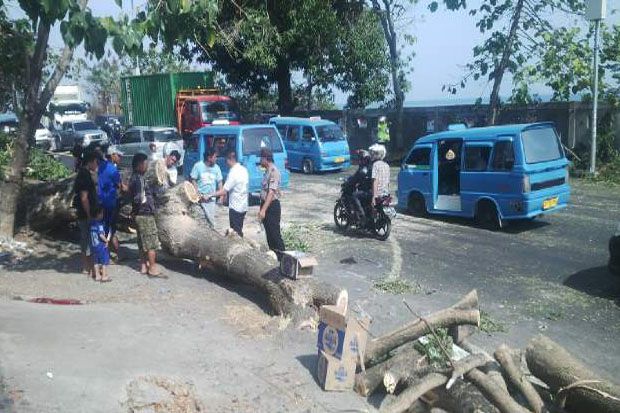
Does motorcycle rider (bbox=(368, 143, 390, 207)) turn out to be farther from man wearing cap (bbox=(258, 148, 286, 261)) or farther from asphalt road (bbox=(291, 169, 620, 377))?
man wearing cap (bbox=(258, 148, 286, 261))

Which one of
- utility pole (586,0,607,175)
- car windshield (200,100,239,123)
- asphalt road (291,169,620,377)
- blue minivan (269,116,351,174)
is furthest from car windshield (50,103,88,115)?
utility pole (586,0,607,175)

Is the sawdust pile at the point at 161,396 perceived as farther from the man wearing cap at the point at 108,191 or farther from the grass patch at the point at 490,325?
the man wearing cap at the point at 108,191

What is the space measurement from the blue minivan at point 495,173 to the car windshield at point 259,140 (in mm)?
4469

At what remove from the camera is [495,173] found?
12070 millimetres

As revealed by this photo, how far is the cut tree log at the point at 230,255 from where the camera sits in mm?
7199

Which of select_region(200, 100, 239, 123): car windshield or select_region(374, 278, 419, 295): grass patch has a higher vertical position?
select_region(200, 100, 239, 123): car windshield

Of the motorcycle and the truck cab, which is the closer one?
the motorcycle

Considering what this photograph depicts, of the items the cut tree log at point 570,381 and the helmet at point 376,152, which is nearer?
the cut tree log at point 570,381

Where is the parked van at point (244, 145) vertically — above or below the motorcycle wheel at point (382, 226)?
above

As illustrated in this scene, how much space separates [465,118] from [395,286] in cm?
1667

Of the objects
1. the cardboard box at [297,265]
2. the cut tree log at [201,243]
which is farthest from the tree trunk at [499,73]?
the cardboard box at [297,265]

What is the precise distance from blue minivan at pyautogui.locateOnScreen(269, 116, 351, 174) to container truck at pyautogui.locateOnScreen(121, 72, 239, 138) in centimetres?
342

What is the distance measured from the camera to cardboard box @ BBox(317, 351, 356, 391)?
5535mm

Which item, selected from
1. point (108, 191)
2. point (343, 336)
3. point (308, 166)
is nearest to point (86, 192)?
point (108, 191)
